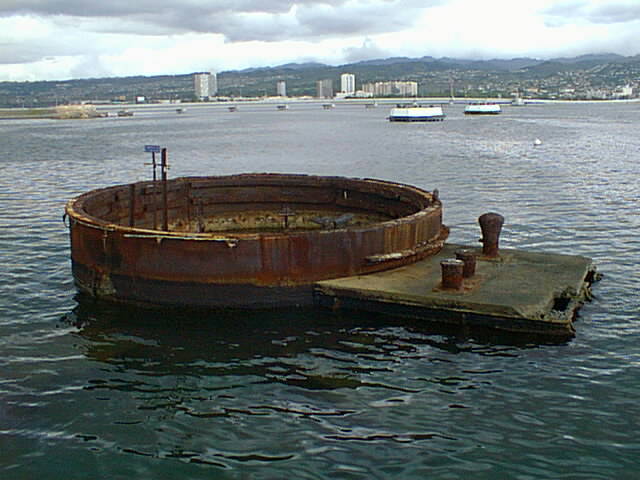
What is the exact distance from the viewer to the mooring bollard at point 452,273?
12.2 meters

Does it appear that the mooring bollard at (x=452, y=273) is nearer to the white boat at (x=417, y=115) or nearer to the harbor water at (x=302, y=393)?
the harbor water at (x=302, y=393)

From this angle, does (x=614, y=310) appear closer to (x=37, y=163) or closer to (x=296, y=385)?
(x=296, y=385)

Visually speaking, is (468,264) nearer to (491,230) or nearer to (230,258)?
(491,230)

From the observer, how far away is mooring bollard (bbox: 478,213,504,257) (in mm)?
14461

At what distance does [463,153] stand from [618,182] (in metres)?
21.0

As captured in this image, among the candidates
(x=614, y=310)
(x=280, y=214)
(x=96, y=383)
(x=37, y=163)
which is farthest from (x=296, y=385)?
(x=37, y=163)

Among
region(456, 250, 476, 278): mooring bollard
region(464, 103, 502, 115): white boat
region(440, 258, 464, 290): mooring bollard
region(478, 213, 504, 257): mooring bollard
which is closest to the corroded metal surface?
region(478, 213, 504, 257): mooring bollard

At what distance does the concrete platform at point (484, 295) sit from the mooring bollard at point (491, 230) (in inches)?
17.3

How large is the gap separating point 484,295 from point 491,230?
9.53 ft

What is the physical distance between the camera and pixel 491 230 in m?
14.6

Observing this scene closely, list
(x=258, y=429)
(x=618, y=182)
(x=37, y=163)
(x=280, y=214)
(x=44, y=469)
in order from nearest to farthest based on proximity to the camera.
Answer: (x=44, y=469) → (x=258, y=429) → (x=280, y=214) → (x=618, y=182) → (x=37, y=163)

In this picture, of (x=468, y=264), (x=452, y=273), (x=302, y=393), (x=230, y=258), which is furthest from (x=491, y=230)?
(x=302, y=393)

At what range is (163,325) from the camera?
12.6 meters

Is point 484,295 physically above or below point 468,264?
below
